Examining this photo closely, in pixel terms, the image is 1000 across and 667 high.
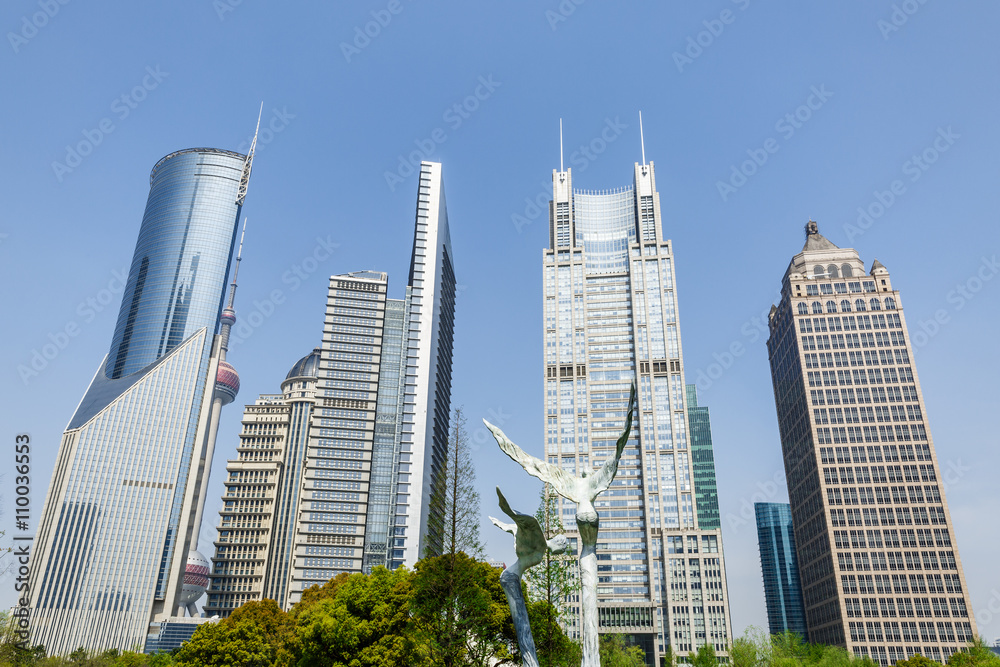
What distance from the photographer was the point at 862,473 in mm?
97750

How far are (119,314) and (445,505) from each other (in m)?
130

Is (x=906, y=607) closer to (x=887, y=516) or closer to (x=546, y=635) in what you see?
(x=887, y=516)

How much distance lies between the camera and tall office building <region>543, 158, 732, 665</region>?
311ft

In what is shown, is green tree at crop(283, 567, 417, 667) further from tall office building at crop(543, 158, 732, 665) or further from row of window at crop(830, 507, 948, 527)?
row of window at crop(830, 507, 948, 527)

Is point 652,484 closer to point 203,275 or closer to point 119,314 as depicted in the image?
point 203,275

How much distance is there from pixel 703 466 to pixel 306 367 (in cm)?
8940

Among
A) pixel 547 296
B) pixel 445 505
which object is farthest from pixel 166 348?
pixel 445 505

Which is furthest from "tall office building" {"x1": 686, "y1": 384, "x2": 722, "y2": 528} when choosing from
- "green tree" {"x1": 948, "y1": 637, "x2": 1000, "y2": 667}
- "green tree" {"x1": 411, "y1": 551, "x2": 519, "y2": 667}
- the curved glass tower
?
the curved glass tower

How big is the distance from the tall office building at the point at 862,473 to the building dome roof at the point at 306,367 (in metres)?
99.3

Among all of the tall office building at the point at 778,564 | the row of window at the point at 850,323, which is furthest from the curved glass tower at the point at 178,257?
the tall office building at the point at 778,564

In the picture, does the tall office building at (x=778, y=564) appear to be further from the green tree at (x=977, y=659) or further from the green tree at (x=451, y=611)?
the green tree at (x=451, y=611)

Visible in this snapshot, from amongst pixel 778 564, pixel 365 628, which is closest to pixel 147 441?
pixel 365 628

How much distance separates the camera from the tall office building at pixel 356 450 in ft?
330

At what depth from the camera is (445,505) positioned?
33125 millimetres
